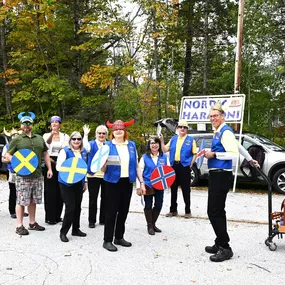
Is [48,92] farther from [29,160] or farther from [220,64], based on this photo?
[29,160]


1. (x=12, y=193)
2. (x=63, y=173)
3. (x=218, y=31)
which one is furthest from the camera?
(x=218, y=31)

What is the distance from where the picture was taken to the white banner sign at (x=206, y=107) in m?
10.6

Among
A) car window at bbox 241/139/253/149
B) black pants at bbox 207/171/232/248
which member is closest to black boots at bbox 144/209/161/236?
black pants at bbox 207/171/232/248

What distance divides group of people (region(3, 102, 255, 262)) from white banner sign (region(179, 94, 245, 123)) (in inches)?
143

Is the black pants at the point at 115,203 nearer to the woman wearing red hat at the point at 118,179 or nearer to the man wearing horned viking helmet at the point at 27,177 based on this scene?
the woman wearing red hat at the point at 118,179

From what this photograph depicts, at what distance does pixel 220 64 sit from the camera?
66.8 ft

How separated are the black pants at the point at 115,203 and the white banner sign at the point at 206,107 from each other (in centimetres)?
610

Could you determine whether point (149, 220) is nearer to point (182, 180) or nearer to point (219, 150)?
point (182, 180)

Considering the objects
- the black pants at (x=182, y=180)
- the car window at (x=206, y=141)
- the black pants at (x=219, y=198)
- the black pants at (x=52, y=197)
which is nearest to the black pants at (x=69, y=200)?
the black pants at (x=52, y=197)

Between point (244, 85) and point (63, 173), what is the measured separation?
13.2 metres

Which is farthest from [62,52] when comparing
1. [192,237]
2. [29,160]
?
[192,237]

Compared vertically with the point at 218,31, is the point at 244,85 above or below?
below

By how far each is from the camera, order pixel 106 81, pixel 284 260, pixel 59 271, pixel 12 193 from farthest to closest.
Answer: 1. pixel 106 81
2. pixel 12 193
3. pixel 284 260
4. pixel 59 271

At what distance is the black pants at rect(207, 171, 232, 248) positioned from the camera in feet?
15.6
